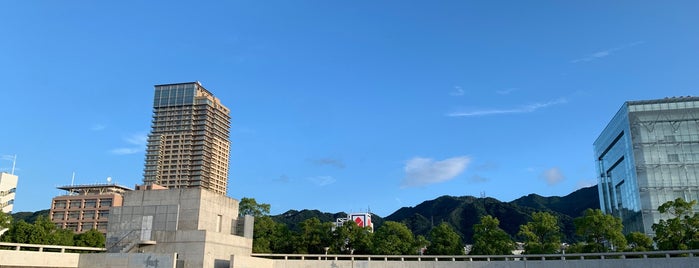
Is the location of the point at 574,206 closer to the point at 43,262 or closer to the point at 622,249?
the point at 622,249

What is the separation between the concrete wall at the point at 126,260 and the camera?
30.5 meters

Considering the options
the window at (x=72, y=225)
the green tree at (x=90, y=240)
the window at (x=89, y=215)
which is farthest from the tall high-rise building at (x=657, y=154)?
the window at (x=72, y=225)

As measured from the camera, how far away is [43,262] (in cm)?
2972

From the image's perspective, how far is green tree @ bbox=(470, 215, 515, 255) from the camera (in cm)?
4934

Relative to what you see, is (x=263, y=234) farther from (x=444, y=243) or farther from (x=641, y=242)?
(x=641, y=242)

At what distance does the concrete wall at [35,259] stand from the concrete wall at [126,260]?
664mm

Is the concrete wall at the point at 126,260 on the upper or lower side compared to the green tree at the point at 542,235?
lower

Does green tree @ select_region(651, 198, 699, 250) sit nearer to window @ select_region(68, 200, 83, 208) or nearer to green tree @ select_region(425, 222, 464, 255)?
green tree @ select_region(425, 222, 464, 255)

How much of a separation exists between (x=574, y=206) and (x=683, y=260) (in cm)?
16685

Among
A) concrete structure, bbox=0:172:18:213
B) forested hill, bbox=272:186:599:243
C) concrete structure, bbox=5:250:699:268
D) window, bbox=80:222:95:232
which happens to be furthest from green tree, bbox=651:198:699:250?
forested hill, bbox=272:186:599:243

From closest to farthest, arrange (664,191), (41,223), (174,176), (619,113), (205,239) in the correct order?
(205,239) < (41,223) < (664,191) < (619,113) < (174,176)

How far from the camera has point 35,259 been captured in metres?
29.4

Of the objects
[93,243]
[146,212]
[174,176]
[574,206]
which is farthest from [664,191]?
[174,176]

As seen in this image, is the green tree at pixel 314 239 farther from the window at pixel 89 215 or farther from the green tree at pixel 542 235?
the window at pixel 89 215
